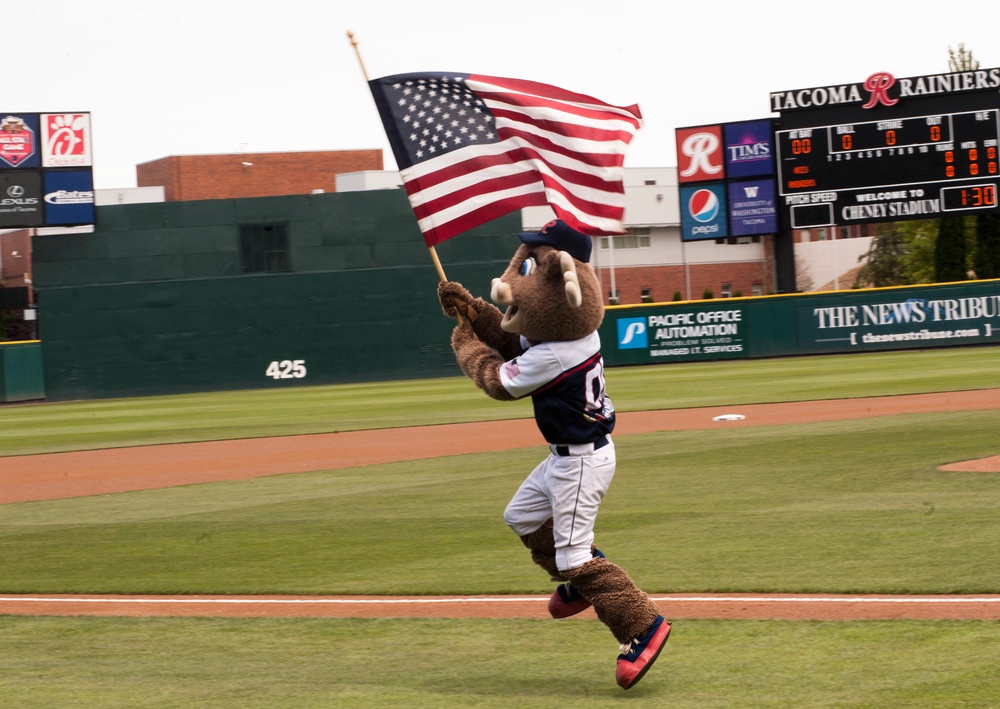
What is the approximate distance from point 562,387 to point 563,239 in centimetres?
70

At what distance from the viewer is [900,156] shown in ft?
103

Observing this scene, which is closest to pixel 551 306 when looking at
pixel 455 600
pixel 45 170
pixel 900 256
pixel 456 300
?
pixel 456 300

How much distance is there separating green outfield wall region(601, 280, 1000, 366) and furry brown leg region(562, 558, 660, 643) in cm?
2970

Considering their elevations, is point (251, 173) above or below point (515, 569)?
above

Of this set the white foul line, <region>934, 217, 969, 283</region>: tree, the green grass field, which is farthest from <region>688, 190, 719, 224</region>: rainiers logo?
the white foul line

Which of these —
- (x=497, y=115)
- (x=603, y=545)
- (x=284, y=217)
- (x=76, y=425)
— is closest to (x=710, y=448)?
(x=603, y=545)

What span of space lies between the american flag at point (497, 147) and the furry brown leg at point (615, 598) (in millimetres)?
1575

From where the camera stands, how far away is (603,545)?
28.7 feet

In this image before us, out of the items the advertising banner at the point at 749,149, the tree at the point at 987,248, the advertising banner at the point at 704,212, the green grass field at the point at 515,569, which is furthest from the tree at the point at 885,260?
the green grass field at the point at 515,569

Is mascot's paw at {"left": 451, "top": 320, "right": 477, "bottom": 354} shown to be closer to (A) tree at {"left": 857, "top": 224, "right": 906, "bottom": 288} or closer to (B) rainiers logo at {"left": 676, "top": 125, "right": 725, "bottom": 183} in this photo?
(B) rainiers logo at {"left": 676, "top": 125, "right": 725, "bottom": 183}

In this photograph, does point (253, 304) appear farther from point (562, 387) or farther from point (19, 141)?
point (562, 387)

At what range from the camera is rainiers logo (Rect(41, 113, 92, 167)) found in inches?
1486

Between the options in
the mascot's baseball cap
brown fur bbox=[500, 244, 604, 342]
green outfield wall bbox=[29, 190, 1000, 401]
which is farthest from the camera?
green outfield wall bbox=[29, 190, 1000, 401]

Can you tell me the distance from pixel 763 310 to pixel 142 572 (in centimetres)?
2803
